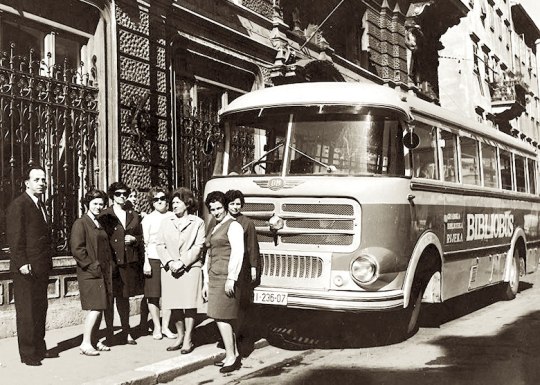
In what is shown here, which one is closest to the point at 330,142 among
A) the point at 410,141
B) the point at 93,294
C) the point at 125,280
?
the point at 410,141

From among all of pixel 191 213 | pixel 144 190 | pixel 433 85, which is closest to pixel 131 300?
pixel 144 190

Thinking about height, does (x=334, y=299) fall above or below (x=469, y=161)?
below

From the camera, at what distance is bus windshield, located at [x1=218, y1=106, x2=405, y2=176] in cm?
761

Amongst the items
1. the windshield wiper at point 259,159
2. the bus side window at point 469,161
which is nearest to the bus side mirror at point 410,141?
the windshield wiper at point 259,159

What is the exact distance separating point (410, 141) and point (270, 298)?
2.36 metres

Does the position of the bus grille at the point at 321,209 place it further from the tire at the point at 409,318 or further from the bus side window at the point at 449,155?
the bus side window at the point at 449,155

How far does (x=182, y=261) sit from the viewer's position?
730cm

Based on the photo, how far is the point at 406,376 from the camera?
6105 millimetres

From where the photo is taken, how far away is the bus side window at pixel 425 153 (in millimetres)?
8143

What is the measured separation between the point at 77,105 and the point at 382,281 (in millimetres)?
5216

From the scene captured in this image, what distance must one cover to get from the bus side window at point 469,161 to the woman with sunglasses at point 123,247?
4599 mm

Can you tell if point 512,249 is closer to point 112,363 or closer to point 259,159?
point 259,159

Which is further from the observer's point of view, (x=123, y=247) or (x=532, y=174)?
(x=532, y=174)

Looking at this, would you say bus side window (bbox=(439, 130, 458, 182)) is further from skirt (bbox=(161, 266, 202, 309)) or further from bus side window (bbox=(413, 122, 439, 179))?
skirt (bbox=(161, 266, 202, 309))
